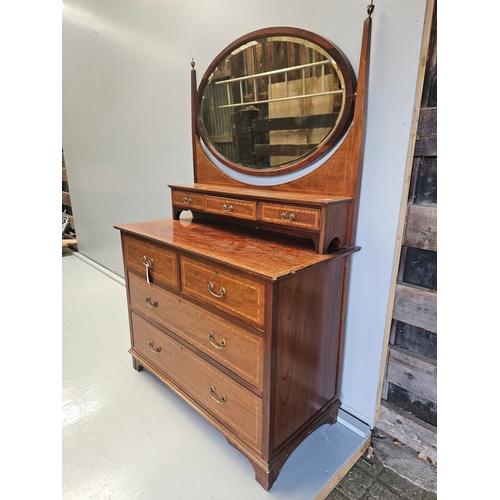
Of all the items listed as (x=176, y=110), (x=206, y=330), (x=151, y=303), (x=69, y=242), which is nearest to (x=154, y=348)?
(x=151, y=303)

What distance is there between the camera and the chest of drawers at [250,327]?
3.73ft

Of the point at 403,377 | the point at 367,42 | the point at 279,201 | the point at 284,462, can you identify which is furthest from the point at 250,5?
the point at 284,462

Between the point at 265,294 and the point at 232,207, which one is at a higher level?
the point at 232,207

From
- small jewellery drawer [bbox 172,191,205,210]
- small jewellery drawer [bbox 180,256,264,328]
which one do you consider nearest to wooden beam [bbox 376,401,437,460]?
small jewellery drawer [bbox 180,256,264,328]

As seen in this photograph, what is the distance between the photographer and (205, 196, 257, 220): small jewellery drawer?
4.64 feet

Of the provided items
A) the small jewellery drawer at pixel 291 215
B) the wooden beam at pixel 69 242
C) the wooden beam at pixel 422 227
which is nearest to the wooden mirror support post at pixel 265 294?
the small jewellery drawer at pixel 291 215

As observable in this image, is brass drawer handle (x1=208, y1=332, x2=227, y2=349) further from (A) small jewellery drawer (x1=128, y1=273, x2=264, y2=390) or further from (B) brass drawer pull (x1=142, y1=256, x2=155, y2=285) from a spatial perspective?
(B) brass drawer pull (x1=142, y1=256, x2=155, y2=285)

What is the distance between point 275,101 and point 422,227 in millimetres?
848

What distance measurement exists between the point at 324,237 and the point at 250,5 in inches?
47.0

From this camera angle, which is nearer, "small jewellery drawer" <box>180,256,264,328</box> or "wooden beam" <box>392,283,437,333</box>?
"small jewellery drawer" <box>180,256,264,328</box>

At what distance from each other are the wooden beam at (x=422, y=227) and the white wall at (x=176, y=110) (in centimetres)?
7

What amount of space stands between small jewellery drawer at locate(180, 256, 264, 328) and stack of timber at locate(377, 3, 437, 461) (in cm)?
65

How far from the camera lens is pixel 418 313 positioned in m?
1.34

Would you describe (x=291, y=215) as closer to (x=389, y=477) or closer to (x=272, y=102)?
(x=272, y=102)
